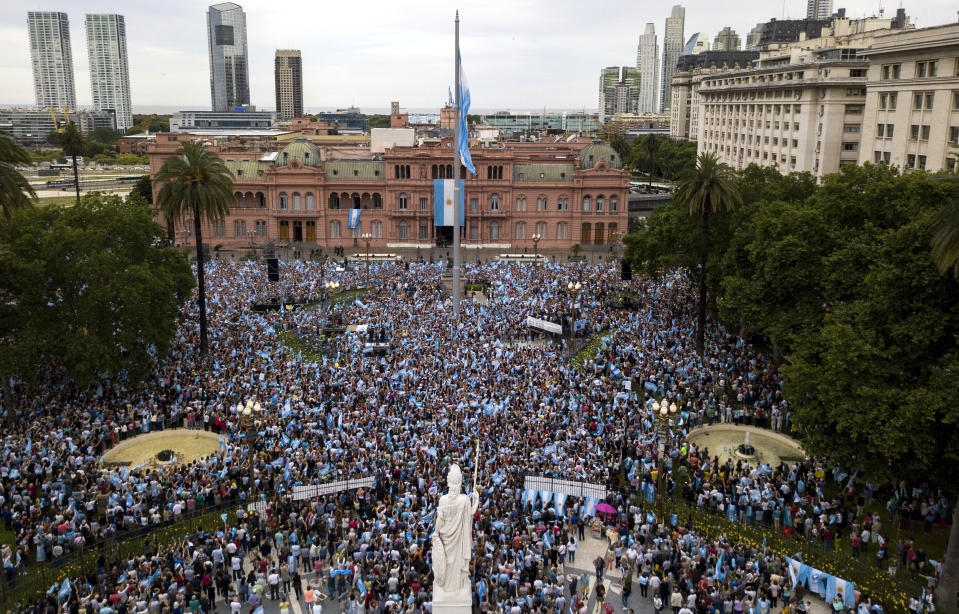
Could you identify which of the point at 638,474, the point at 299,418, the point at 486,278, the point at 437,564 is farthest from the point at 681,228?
the point at 437,564

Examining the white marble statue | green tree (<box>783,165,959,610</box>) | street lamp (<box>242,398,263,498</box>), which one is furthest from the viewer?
street lamp (<box>242,398,263,498</box>)

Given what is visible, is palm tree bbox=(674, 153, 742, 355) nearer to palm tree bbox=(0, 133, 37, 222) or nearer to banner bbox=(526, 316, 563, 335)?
banner bbox=(526, 316, 563, 335)

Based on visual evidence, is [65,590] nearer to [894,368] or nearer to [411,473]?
[411,473]

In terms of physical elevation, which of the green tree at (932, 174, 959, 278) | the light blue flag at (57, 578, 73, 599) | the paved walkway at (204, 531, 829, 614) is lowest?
the paved walkway at (204, 531, 829, 614)

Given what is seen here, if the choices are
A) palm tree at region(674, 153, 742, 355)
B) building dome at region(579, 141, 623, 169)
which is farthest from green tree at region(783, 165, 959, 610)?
building dome at region(579, 141, 623, 169)

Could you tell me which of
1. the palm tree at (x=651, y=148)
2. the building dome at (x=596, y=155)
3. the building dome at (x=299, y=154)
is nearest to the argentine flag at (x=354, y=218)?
the building dome at (x=299, y=154)

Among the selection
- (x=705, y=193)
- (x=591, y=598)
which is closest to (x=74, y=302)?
(x=591, y=598)

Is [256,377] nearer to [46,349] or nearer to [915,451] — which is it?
[46,349]
